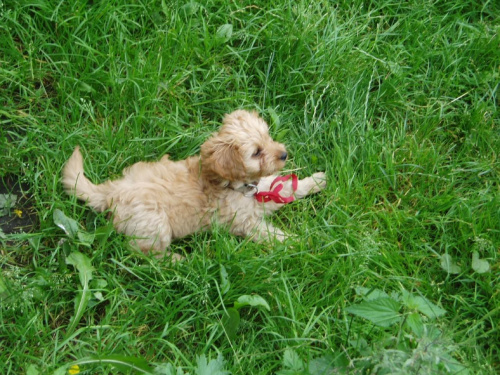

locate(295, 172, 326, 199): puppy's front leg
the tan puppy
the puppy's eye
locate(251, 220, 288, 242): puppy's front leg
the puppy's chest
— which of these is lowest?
locate(251, 220, 288, 242): puppy's front leg

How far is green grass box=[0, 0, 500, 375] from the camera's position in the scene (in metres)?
2.91

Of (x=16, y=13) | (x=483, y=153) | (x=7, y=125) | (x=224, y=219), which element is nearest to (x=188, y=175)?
(x=224, y=219)

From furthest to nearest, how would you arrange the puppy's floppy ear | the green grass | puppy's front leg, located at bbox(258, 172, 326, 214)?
puppy's front leg, located at bbox(258, 172, 326, 214)
the puppy's floppy ear
the green grass

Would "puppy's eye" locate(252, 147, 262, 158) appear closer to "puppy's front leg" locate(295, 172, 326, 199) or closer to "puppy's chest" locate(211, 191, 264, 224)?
"puppy's chest" locate(211, 191, 264, 224)

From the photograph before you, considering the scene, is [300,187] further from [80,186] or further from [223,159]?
[80,186]

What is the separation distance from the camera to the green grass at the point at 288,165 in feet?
9.55

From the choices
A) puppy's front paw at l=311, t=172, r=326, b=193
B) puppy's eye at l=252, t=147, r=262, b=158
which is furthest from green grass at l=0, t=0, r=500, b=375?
puppy's eye at l=252, t=147, r=262, b=158

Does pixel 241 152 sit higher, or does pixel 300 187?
pixel 241 152

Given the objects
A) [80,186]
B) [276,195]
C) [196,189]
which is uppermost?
[80,186]

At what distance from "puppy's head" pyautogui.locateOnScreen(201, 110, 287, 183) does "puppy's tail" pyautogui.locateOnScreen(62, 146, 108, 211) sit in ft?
→ 1.89

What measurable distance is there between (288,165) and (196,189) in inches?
27.2

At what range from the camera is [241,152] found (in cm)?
314

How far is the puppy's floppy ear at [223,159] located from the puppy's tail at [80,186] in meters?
0.58

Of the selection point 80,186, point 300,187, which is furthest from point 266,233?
point 80,186
